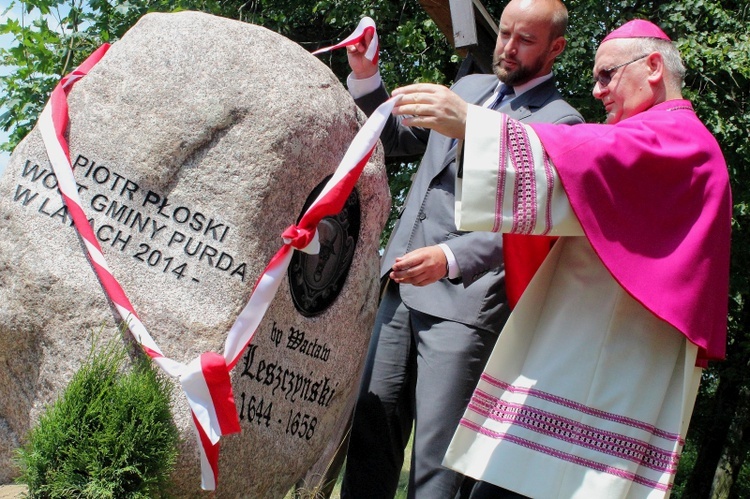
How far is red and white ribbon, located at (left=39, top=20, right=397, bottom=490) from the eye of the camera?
287 cm

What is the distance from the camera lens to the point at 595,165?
8.49ft

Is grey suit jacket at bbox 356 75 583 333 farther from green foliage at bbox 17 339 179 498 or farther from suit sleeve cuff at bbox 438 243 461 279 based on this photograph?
green foliage at bbox 17 339 179 498

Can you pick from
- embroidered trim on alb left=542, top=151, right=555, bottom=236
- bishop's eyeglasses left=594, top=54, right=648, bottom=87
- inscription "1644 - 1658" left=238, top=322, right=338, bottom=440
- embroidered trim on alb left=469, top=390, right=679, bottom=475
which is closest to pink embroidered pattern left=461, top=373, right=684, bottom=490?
embroidered trim on alb left=469, top=390, right=679, bottom=475

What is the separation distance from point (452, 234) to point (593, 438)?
980 millimetres

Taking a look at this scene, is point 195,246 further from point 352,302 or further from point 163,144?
point 352,302

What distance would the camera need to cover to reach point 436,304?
11.0 ft

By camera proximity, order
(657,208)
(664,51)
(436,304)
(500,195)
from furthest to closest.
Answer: (436,304)
(664,51)
(657,208)
(500,195)

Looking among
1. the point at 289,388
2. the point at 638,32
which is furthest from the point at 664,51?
the point at 289,388

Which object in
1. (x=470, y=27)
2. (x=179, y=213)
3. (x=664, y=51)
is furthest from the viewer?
(x=470, y=27)

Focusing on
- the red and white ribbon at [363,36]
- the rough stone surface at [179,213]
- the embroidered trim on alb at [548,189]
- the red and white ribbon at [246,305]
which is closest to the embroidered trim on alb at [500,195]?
the embroidered trim on alb at [548,189]

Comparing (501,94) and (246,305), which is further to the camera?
(501,94)

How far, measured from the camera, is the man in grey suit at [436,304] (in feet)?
10.8

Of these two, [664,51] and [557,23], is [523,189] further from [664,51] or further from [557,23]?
[557,23]

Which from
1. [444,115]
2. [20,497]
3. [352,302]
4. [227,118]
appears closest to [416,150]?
[352,302]
